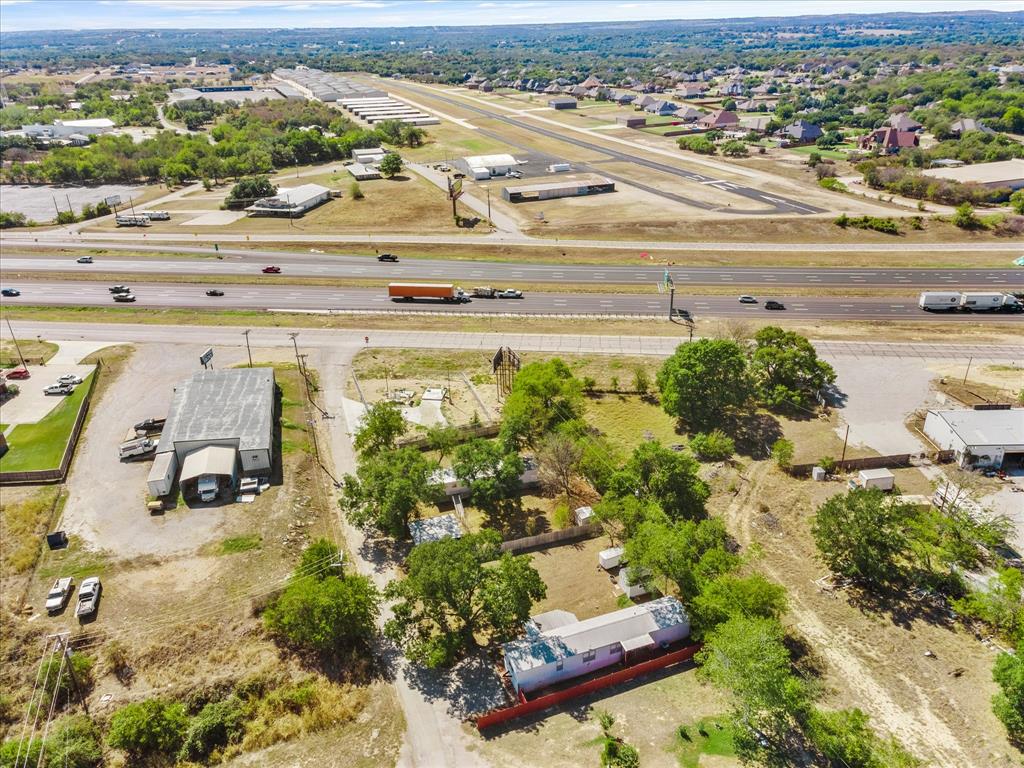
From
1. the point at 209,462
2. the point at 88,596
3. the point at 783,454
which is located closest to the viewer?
the point at 88,596

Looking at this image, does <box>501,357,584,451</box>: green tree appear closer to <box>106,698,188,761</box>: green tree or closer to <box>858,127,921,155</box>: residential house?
<box>106,698,188,761</box>: green tree

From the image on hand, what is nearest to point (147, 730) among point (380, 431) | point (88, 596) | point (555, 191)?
point (88, 596)

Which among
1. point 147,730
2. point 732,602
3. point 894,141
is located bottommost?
point 147,730

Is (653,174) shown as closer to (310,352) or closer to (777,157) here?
(777,157)

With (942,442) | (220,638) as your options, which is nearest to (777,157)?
(942,442)

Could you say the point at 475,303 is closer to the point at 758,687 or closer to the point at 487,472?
the point at 487,472

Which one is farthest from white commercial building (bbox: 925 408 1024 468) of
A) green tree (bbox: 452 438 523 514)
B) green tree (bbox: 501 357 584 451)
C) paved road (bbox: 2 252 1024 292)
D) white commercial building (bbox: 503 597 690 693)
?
paved road (bbox: 2 252 1024 292)
